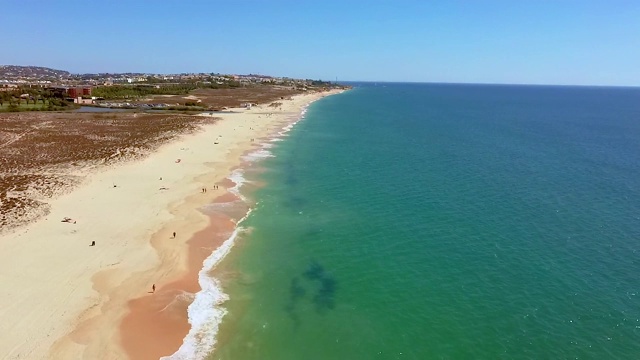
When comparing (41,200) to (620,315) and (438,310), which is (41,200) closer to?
(438,310)

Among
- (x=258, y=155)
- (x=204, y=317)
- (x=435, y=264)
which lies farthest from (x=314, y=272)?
(x=258, y=155)

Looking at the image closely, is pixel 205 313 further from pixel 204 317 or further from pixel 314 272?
pixel 314 272

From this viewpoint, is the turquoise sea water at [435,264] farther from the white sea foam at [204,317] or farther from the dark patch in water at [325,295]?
the white sea foam at [204,317]

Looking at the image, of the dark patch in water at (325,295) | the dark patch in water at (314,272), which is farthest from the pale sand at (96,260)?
the dark patch in water at (314,272)

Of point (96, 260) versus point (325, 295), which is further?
point (96, 260)

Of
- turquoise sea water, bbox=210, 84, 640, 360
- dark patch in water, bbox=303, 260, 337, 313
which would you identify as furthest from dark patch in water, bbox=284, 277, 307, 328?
dark patch in water, bbox=303, 260, 337, 313

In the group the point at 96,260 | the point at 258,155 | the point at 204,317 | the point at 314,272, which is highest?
the point at 258,155

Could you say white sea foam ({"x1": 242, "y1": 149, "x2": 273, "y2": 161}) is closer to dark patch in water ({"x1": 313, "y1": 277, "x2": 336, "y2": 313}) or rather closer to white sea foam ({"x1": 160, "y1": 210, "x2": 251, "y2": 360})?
white sea foam ({"x1": 160, "y1": 210, "x2": 251, "y2": 360})

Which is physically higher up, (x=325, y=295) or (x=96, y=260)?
(x=96, y=260)
